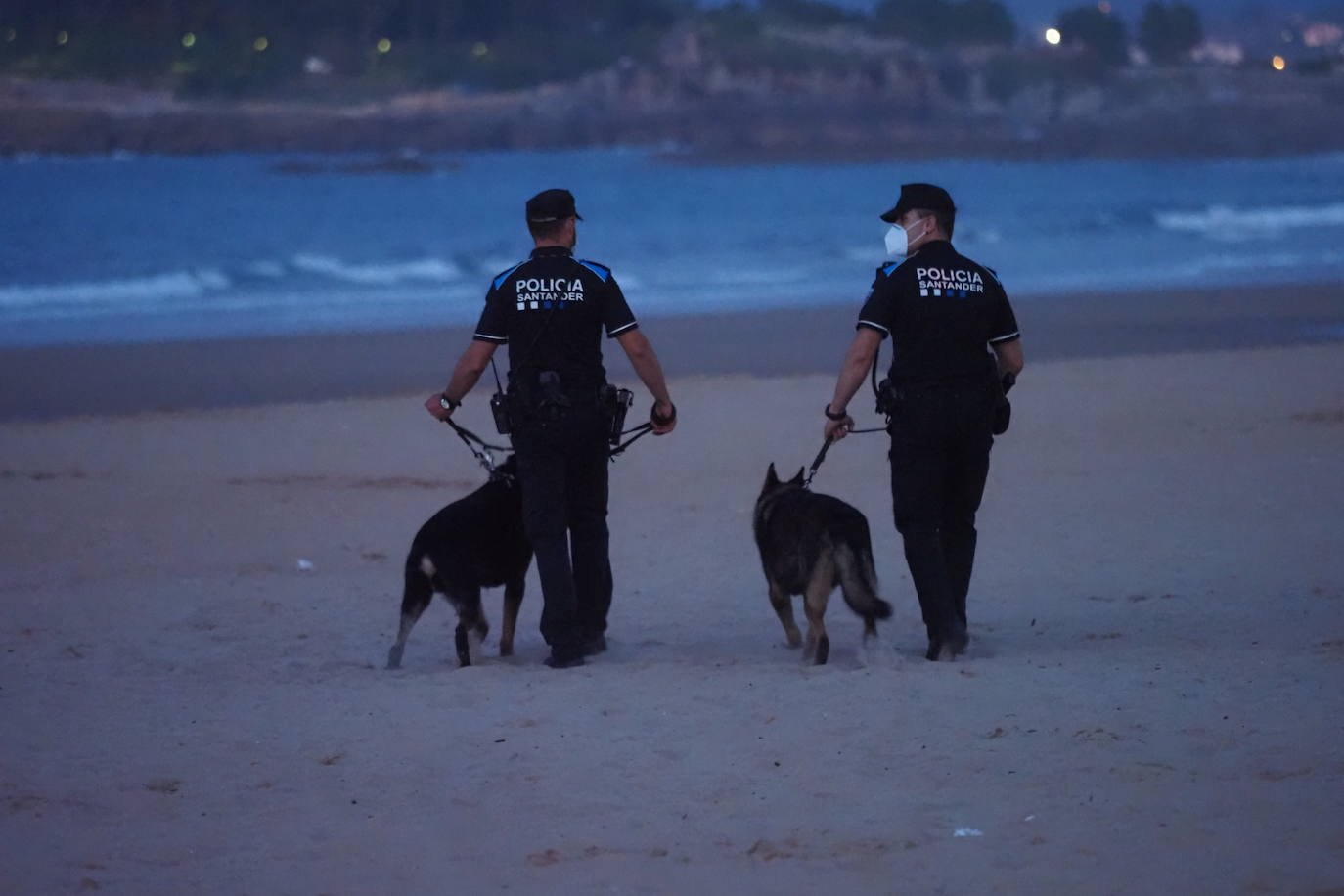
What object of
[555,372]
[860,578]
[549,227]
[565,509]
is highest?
[549,227]

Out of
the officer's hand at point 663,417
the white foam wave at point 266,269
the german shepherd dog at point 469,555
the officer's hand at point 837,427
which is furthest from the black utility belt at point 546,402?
the white foam wave at point 266,269

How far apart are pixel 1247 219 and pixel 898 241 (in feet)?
125

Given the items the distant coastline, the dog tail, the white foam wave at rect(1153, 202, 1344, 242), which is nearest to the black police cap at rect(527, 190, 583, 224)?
the dog tail

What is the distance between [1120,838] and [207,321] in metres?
20.8

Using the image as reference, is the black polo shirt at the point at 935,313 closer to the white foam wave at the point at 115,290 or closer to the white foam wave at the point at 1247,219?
the white foam wave at the point at 115,290

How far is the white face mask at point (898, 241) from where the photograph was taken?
5.99 m

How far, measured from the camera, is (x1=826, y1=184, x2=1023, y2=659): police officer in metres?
5.84

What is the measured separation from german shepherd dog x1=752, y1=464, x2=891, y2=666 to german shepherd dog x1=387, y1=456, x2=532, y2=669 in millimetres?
927

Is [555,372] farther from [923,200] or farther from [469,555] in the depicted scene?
[923,200]

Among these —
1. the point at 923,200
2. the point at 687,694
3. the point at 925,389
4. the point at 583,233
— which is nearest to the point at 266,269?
the point at 583,233

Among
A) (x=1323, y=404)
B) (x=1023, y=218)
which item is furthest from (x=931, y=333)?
(x=1023, y=218)

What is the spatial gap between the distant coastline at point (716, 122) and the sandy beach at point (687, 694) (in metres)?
50.1

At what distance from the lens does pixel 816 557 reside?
607 centimetres

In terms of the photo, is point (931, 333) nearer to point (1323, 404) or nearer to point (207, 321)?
point (1323, 404)
